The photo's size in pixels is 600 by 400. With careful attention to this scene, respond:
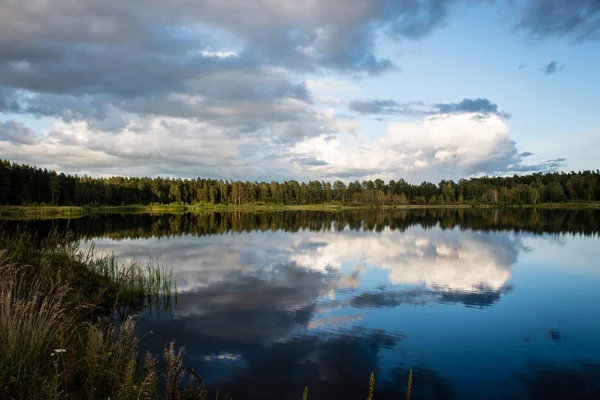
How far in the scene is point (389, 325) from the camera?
1355 cm

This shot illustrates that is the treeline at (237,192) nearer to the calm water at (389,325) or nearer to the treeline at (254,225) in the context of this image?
the treeline at (254,225)

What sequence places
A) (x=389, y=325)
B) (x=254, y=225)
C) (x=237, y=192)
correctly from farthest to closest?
(x=237, y=192), (x=254, y=225), (x=389, y=325)

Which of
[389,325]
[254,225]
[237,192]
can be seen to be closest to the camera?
[389,325]

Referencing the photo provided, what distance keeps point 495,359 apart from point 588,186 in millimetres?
205461

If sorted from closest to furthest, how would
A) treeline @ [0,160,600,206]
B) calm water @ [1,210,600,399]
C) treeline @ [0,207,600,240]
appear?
calm water @ [1,210,600,399] → treeline @ [0,207,600,240] → treeline @ [0,160,600,206]

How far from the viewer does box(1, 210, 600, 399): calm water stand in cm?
950

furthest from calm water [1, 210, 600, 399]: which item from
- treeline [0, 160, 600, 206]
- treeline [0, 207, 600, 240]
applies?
treeline [0, 160, 600, 206]

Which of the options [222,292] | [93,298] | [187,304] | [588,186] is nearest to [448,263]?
[222,292]

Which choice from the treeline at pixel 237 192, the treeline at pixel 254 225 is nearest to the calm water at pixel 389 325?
the treeline at pixel 254 225

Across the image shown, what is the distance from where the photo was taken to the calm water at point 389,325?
9.50 m

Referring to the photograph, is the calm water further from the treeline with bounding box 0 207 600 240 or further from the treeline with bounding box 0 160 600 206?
the treeline with bounding box 0 160 600 206

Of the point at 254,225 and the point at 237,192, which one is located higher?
the point at 237,192

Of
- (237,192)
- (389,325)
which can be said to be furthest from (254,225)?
(237,192)

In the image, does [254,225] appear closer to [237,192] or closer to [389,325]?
[389,325]
